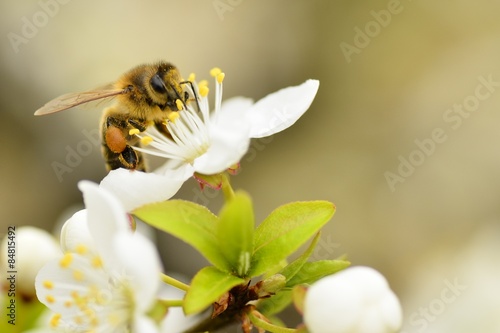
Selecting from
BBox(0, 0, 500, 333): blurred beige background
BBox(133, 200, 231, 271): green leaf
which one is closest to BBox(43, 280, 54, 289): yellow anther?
BBox(133, 200, 231, 271): green leaf

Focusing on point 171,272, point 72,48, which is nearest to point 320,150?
point 171,272

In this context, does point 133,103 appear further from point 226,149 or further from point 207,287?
point 207,287

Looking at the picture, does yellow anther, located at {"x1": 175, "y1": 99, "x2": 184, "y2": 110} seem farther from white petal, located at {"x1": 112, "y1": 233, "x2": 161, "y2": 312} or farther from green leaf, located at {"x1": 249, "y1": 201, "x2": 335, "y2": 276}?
white petal, located at {"x1": 112, "y1": 233, "x2": 161, "y2": 312}

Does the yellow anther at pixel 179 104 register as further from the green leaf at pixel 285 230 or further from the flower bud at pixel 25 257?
the flower bud at pixel 25 257

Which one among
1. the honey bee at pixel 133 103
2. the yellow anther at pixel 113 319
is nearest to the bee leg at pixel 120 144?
the honey bee at pixel 133 103

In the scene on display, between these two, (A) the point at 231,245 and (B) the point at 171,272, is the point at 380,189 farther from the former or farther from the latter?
(A) the point at 231,245

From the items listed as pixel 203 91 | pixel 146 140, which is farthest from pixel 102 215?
pixel 203 91
